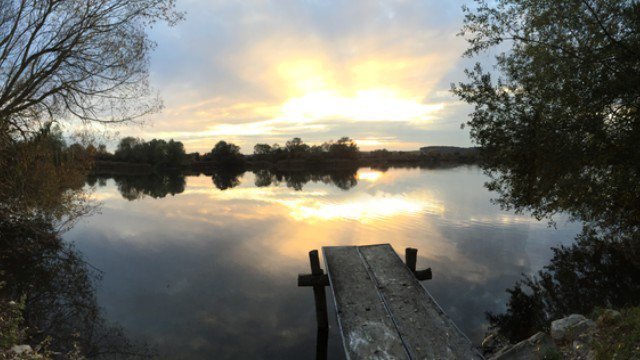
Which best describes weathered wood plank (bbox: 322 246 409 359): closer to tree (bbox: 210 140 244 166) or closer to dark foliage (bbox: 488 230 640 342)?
dark foliage (bbox: 488 230 640 342)

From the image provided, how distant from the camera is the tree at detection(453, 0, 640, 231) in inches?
512

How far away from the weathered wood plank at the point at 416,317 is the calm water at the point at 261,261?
265 cm

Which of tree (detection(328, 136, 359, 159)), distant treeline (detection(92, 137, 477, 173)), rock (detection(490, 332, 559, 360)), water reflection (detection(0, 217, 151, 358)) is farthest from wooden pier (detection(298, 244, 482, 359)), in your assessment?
tree (detection(328, 136, 359, 159))

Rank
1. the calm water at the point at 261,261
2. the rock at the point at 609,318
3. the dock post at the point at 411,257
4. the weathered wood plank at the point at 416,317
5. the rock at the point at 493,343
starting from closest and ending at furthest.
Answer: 1. the weathered wood plank at the point at 416,317
2. the rock at the point at 609,318
3. the rock at the point at 493,343
4. the dock post at the point at 411,257
5. the calm water at the point at 261,261

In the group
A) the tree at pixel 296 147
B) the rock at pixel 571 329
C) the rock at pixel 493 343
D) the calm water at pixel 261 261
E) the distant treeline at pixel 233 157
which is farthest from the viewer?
the tree at pixel 296 147

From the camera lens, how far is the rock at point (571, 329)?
7543 millimetres

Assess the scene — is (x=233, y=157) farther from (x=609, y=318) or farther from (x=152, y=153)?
(x=609, y=318)

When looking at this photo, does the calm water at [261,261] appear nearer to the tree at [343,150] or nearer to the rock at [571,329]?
the rock at [571,329]

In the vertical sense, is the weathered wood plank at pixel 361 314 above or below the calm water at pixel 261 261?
above

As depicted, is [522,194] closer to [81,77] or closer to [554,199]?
[554,199]

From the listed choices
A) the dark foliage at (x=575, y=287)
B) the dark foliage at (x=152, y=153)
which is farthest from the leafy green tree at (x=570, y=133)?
the dark foliage at (x=152, y=153)

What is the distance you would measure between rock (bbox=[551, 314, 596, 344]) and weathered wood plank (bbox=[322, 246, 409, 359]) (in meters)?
3.76

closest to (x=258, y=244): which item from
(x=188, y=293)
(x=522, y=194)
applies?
(x=188, y=293)

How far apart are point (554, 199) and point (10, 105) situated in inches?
979
